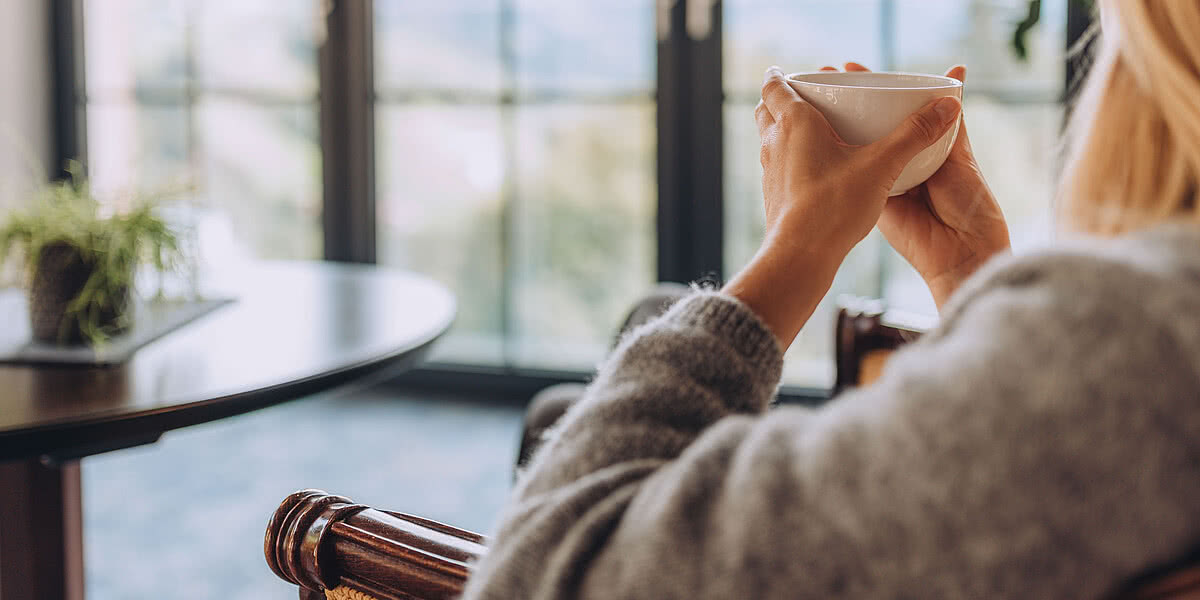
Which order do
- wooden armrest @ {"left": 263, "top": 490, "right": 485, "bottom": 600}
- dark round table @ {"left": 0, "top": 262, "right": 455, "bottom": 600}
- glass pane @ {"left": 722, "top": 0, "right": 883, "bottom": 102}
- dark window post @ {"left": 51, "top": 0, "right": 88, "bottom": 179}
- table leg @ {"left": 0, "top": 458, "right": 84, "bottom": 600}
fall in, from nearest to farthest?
wooden armrest @ {"left": 263, "top": 490, "right": 485, "bottom": 600} → dark round table @ {"left": 0, "top": 262, "right": 455, "bottom": 600} → table leg @ {"left": 0, "top": 458, "right": 84, "bottom": 600} → glass pane @ {"left": 722, "top": 0, "right": 883, "bottom": 102} → dark window post @ {"left": 51, "top": 0, "right": 88, "bottom": 179}

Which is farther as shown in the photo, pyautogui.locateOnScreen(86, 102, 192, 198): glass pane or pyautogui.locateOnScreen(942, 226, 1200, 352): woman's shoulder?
pyautogui.locateOnScreen(86, 102, 192, 198): glass pane

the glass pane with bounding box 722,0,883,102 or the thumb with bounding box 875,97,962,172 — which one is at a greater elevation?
the glass pane with bounding box 722,0,883,102

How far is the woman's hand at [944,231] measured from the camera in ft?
2.60

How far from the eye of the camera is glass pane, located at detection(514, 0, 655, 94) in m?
3.33

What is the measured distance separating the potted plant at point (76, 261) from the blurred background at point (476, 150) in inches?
47.8

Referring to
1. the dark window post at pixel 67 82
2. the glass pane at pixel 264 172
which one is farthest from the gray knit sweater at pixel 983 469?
the dark window post at pixel 67 82

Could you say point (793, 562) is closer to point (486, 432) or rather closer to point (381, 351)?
point (381, 351)

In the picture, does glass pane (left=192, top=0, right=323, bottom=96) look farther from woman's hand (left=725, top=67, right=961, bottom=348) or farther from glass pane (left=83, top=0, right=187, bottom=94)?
woman's hand (left=725, top=67, right=961, bottom=348)

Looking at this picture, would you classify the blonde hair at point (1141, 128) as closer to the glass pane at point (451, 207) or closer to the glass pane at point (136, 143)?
the glass pane at point (451, 207)

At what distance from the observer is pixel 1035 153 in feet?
9.70

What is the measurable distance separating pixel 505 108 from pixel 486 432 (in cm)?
110

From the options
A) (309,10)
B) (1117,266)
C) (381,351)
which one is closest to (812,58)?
(309,10)

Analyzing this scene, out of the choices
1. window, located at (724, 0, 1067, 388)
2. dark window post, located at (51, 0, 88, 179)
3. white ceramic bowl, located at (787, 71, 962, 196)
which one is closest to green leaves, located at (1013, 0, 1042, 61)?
window, located at (724, 0, 1067, 388)

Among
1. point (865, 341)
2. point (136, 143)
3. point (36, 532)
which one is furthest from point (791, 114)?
point (136, 143)
